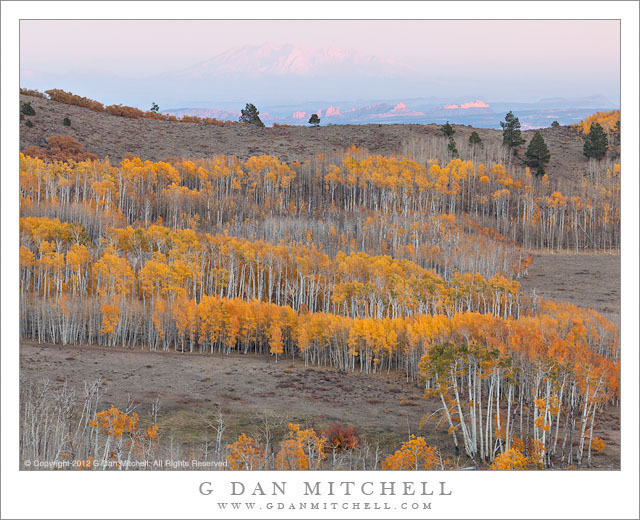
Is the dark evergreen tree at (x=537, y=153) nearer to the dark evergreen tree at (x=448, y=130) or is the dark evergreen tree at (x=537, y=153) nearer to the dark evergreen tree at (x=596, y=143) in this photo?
the dark evergreen tree at (x=596, y=143)

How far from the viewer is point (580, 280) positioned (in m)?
28.3

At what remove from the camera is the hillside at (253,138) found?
5753 cm

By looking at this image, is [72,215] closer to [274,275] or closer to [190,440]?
[274,275]

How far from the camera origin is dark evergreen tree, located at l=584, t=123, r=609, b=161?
48.0m

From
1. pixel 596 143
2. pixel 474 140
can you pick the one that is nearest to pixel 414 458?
pixel 596 143

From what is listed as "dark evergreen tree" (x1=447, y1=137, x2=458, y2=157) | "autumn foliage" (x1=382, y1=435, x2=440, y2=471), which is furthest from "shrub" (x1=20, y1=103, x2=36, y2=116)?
"dark evergreen tree" (x1=447, y1=137, x2=458, y2=157)

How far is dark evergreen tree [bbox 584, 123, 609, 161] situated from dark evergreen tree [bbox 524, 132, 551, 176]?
925 cm

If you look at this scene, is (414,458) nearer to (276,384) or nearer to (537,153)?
(276,384)

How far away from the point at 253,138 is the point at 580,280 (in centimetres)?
5375

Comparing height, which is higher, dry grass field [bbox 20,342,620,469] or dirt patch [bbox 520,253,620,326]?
dirt patch [bbox 520,253,620,326]

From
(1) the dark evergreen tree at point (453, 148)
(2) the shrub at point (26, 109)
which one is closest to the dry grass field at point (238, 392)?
(2) the shrub at point (26, 109)

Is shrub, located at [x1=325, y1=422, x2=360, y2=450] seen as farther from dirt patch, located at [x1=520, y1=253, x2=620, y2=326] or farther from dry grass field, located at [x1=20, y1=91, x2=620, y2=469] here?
dirt patch, located at [x1=520, y1=253, x2=620, y2=326]

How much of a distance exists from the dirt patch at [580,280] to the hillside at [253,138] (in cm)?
1949

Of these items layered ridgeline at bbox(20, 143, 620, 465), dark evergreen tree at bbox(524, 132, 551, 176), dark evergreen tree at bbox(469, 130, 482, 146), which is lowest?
layered ridgeline at bbox(20, 143, 620, 465)
